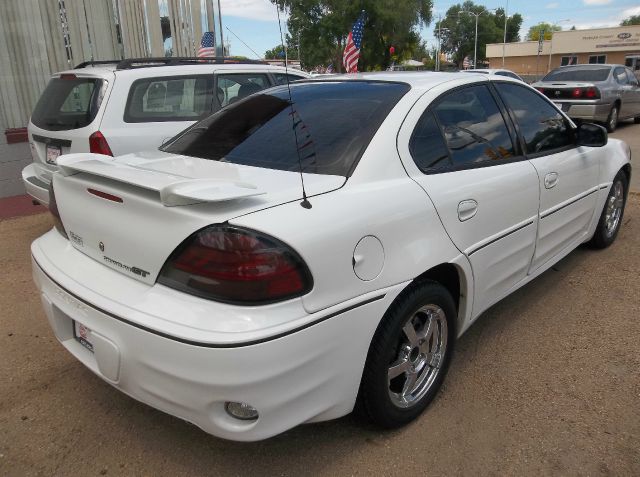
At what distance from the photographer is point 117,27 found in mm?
9266

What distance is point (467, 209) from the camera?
2643mm

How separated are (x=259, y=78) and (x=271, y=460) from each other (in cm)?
465

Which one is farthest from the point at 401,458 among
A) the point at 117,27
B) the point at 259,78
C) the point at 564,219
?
the point at 117,27

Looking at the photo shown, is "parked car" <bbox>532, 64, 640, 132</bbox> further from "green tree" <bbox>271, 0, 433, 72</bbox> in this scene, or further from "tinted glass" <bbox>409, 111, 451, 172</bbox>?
"green tree" <bbox>271, 0, 433, 72</bbox>

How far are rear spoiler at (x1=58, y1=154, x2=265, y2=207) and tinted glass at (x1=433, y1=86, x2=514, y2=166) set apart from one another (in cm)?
121

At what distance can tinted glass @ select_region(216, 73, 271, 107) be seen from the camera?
5.69 metres

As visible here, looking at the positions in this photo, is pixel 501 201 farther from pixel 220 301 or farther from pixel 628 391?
pixel 220 301

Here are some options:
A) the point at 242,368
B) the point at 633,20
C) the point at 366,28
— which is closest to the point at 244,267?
the point at 242,368

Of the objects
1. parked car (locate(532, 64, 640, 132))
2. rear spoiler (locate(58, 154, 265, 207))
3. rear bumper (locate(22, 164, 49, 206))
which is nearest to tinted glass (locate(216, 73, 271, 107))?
rear bumper (locate(22, 164, 49, 206))

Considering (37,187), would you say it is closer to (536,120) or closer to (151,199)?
(151,199)

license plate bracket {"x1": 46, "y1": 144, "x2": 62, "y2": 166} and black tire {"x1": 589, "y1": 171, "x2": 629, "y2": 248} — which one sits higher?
license plate bracket {"x1": 46, "y1": 144, "x2": 62, "y2": 166}

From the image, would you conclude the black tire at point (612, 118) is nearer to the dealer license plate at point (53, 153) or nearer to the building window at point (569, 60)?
the dealer license plate at point (53, 153)

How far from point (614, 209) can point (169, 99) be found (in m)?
4.25

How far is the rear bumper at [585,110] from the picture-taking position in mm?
11953
